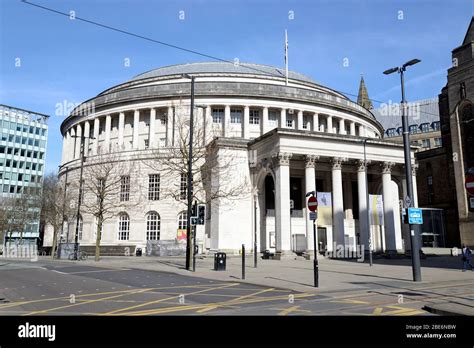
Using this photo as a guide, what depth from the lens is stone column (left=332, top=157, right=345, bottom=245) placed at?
41281 millimetres

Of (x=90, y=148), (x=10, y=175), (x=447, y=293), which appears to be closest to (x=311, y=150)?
(x=447, y=293)

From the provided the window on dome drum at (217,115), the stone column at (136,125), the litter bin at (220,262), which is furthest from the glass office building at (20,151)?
the litter bin at (220,262)

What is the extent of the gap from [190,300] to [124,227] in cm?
4439

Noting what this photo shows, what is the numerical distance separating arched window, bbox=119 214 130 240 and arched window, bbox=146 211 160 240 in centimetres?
303

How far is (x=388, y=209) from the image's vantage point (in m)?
44.5

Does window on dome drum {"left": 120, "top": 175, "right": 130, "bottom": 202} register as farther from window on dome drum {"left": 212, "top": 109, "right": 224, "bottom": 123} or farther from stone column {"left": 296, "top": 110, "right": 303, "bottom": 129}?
stone column {"left": 296, "top": 110, "right": 303, "bottom": 129}

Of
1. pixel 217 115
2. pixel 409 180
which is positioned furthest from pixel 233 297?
pixel 217 115

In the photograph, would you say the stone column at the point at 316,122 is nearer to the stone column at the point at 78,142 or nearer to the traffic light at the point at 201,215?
the traffic light at the point at 201,215

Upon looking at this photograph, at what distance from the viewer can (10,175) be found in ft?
311

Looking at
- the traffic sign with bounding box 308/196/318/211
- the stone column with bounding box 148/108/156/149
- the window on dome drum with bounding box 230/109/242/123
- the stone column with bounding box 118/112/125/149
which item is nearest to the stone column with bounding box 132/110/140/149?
the stone column with bounding box 118/112/125/149

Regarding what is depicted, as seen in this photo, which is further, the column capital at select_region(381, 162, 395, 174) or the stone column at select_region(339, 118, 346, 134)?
the stone column at select_region(339, 118, 346, 134)

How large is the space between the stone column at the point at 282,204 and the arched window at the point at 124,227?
24336 millimetres

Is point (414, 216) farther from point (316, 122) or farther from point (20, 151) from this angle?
point (20, 151)
